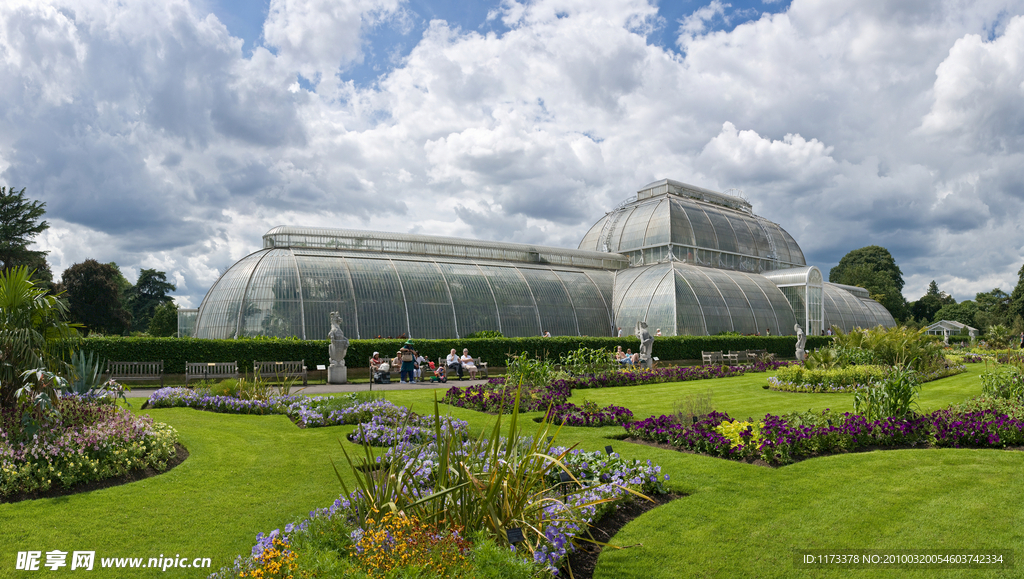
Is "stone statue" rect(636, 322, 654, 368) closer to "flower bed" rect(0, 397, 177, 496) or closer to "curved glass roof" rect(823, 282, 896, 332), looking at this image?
"flower bed" rect(0, 397, 177, 496)

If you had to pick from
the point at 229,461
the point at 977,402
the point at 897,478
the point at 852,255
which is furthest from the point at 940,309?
the point at 229,461

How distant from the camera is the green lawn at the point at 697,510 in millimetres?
5277

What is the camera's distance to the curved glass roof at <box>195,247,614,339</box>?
27250 mm

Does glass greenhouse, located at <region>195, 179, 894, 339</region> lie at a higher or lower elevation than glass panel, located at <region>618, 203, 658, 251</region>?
lower

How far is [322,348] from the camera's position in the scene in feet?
72.8

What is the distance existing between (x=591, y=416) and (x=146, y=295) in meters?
71.8

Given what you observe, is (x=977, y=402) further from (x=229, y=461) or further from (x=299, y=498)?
(x=229, y=461)

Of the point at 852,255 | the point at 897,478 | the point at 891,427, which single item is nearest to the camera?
the point at 897,478

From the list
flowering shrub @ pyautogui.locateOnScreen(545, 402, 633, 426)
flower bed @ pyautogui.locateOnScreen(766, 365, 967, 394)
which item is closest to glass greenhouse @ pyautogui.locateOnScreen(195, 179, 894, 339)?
flower bed @ pyautogui.locateOnScreen(766, 365, 967, 394)

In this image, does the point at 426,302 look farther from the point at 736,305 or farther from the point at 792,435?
the point at 792,435

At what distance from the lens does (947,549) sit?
209 inches

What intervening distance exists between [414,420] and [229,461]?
9.61 ft

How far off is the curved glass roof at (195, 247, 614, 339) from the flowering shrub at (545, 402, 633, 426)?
A: 18370 mm

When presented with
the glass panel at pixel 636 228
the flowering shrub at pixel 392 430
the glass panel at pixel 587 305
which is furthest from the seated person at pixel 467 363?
the glass panel at pixel 636 228
